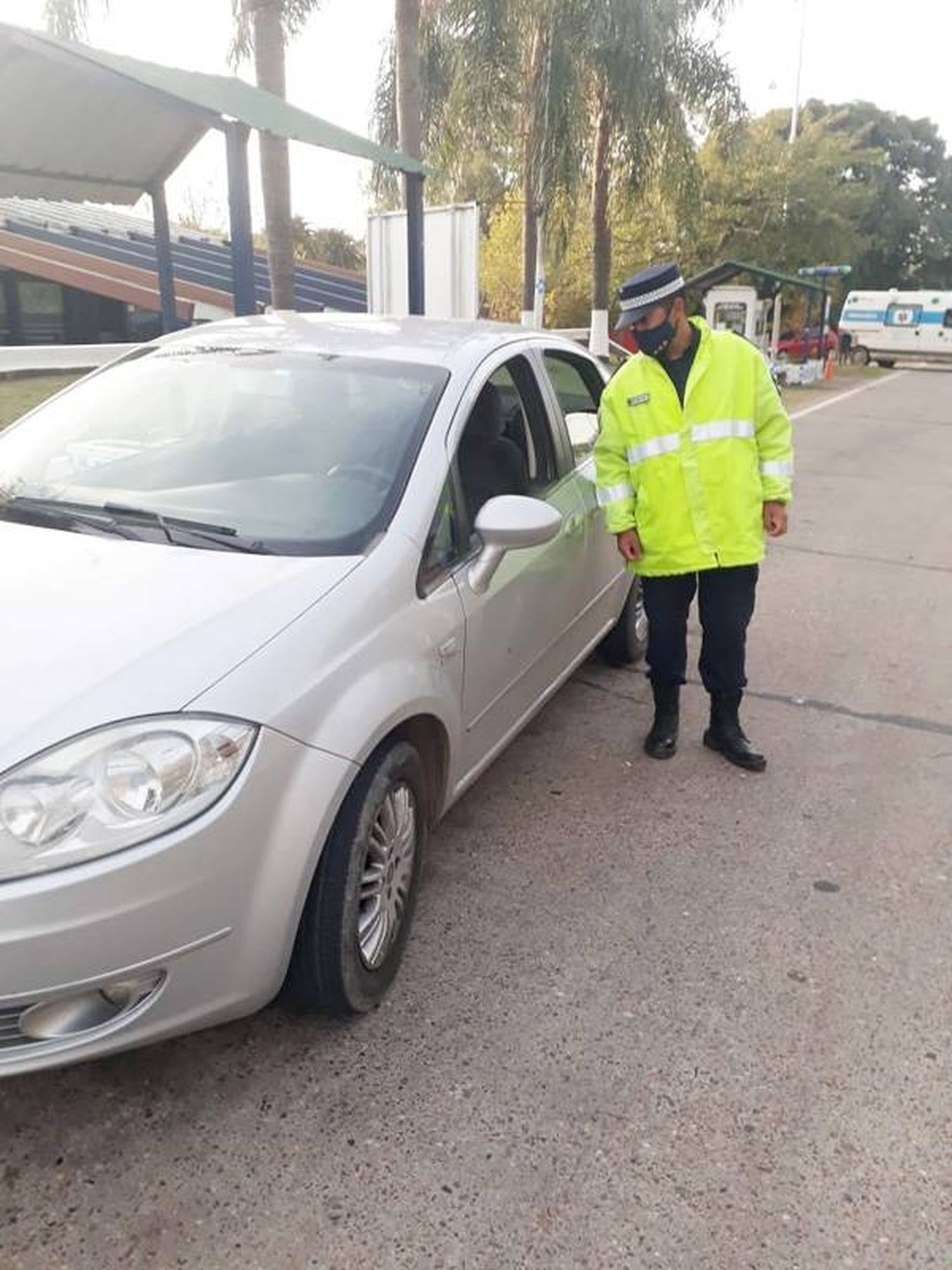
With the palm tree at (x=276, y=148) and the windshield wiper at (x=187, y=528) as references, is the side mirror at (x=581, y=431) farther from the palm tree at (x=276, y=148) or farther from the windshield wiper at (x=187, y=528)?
the palm tree at (x=276, y=148)

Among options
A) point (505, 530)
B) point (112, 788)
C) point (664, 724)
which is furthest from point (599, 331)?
point (112, 788)

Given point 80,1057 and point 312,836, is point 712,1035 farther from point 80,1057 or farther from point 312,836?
point 80,1057

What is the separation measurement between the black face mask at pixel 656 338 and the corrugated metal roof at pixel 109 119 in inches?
170

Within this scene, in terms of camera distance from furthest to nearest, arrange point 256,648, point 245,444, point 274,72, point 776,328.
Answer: point 776,328
point 274,72
point 245,444
point 256,648

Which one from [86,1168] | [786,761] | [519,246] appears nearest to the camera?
[86,1168]

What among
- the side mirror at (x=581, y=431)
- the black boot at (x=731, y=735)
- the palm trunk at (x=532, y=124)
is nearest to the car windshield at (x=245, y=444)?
the side mirror at (x=581, y=431)

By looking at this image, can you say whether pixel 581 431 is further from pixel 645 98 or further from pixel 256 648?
pixel 645 98

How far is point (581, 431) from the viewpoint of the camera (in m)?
4.25

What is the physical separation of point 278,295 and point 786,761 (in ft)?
30.3

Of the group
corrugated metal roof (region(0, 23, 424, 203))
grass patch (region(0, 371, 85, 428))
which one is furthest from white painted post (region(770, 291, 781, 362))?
corrugated metal roof (region(0, 23, 424, 203))

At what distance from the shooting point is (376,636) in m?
2.50

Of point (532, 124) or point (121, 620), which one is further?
point (532, 124)

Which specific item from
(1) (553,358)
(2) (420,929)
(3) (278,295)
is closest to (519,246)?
(3) (278,295)

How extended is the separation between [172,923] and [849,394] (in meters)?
24.7
